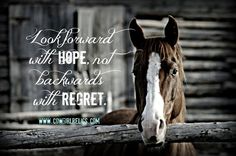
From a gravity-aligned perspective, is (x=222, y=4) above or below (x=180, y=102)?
above

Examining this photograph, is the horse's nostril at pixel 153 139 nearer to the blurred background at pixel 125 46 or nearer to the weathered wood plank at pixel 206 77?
the blurred background at pixel 125 46

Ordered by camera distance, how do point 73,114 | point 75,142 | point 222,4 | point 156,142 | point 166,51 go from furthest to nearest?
1. point 222,4
2. point 73,114
3. point 75,142
4. point 166,51
5. point 156,142

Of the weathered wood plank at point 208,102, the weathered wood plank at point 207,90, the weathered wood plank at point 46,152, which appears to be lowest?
the weathered wood plank at point 46,152

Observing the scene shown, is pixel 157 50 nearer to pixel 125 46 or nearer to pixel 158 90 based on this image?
pixel 158 90

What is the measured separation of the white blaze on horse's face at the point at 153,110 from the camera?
3125mm

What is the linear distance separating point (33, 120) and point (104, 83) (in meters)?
0.96

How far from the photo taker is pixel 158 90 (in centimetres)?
328

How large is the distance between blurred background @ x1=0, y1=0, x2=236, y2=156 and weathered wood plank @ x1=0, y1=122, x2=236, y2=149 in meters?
2.80

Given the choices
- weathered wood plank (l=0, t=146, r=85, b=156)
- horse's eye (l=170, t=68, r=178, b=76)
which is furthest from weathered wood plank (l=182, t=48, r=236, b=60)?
horse's eye (l=170, t=68, r=178, b=76)

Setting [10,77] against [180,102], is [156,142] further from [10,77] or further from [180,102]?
[10,77]

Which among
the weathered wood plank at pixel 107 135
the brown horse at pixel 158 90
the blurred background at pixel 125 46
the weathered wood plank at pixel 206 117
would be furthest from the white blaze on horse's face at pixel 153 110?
the weathered wood plank at pixel 206 117

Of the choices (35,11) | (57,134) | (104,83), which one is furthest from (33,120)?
(57,134)

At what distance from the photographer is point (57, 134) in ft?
12.1

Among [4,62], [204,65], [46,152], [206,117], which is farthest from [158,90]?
[4,62]
